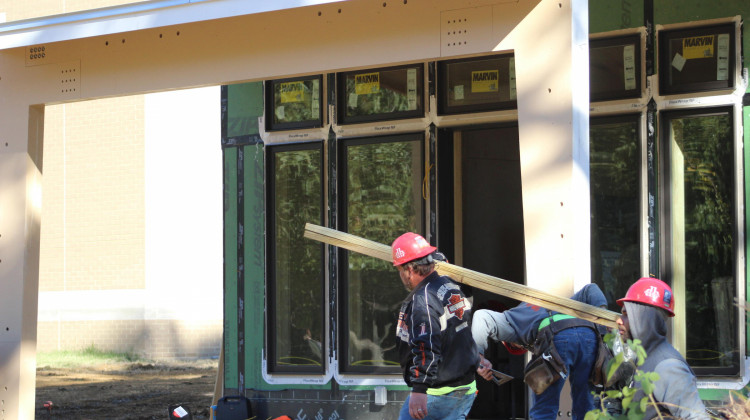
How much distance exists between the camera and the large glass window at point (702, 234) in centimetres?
796

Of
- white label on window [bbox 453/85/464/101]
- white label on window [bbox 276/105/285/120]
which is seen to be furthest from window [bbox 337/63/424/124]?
white label on window [bbox 276/105/285/120]

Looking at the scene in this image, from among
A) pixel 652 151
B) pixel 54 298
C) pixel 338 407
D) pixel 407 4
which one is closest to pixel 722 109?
pixel 652 151

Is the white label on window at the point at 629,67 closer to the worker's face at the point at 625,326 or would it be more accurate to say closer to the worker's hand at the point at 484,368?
the worker's hand at the point at 484,368

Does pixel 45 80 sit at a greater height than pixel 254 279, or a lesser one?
greater

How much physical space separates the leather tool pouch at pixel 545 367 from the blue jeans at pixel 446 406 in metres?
0.63

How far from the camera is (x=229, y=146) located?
1019 cm

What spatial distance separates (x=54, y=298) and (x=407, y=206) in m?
13.9

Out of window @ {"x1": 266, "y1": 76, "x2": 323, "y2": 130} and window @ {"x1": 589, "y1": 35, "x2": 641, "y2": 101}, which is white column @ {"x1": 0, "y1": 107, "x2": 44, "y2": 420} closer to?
window @ {"x1": 266, "y1": 76, "x2": 323, "y2": 130}

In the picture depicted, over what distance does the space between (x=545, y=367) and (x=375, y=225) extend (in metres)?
3.39

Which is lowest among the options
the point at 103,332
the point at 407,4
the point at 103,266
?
the point at 103,332

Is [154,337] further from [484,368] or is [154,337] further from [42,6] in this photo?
[484,368]

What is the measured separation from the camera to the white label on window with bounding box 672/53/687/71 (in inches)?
320

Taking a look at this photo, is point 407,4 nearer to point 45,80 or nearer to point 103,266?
point 45,80

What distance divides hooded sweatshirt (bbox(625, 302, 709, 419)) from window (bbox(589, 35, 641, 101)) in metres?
4.21
